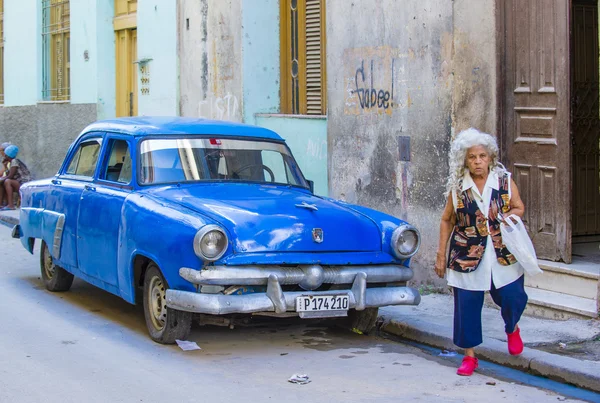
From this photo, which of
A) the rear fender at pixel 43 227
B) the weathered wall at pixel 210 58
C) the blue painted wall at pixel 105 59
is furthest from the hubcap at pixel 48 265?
the blue painted wall at pixel 105 59

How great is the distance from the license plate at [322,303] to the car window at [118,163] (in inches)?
82.9

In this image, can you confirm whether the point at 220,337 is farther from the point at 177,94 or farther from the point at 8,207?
the point at 8,207

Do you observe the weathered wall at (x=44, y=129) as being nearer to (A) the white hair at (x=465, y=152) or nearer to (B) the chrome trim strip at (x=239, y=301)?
(B) the chrome trim strip at (x=239, y=301)

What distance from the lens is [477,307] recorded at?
6641 mm

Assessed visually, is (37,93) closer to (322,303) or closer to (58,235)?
(58,235)

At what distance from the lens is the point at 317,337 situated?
7934 millimetres

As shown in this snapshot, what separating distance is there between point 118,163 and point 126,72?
10.3m

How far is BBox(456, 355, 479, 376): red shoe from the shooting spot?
21.8 feet

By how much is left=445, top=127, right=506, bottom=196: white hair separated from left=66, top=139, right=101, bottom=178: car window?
3.72 metres

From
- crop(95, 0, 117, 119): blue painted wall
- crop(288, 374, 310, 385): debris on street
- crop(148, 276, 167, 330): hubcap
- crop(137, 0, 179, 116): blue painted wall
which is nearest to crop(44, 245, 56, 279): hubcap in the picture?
crop(148, 276, 167, 330): hubcap

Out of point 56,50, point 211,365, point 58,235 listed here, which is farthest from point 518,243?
point 56,50

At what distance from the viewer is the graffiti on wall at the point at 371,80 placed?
10.7m

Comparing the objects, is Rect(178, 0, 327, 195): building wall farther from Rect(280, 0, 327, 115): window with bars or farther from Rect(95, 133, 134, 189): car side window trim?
Rect(95, 133, 134, 189): car side window trim

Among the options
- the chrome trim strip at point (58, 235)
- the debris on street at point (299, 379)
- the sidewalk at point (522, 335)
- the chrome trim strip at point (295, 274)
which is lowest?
the debris on street at point (299, 379)
